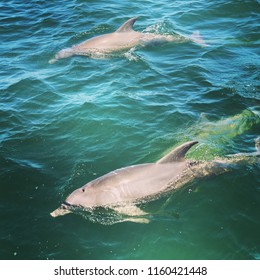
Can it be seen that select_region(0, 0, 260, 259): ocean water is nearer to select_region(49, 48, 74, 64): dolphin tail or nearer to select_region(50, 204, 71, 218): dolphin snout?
select_region(50, 204, 71, 218): dolphin snout

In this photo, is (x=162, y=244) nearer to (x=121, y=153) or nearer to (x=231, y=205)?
(x=231, y=205)

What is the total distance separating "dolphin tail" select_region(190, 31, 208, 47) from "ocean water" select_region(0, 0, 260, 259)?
29cm

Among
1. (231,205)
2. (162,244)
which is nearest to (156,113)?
(231,205)

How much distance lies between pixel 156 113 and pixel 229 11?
987 cm

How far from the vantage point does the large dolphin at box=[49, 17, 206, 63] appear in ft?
49.5

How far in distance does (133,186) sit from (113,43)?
27.5 feet

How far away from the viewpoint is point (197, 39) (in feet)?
52.5

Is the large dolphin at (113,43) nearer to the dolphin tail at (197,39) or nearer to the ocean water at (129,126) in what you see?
the dolphin tail at (197,39)

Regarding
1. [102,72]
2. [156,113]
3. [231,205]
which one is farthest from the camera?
[102,72]

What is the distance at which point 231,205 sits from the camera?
8250mm

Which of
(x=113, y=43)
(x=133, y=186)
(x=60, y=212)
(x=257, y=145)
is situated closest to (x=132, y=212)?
(x=133, y=186)

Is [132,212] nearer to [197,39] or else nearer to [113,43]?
[113,43]

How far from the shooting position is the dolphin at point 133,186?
8.23 meters
